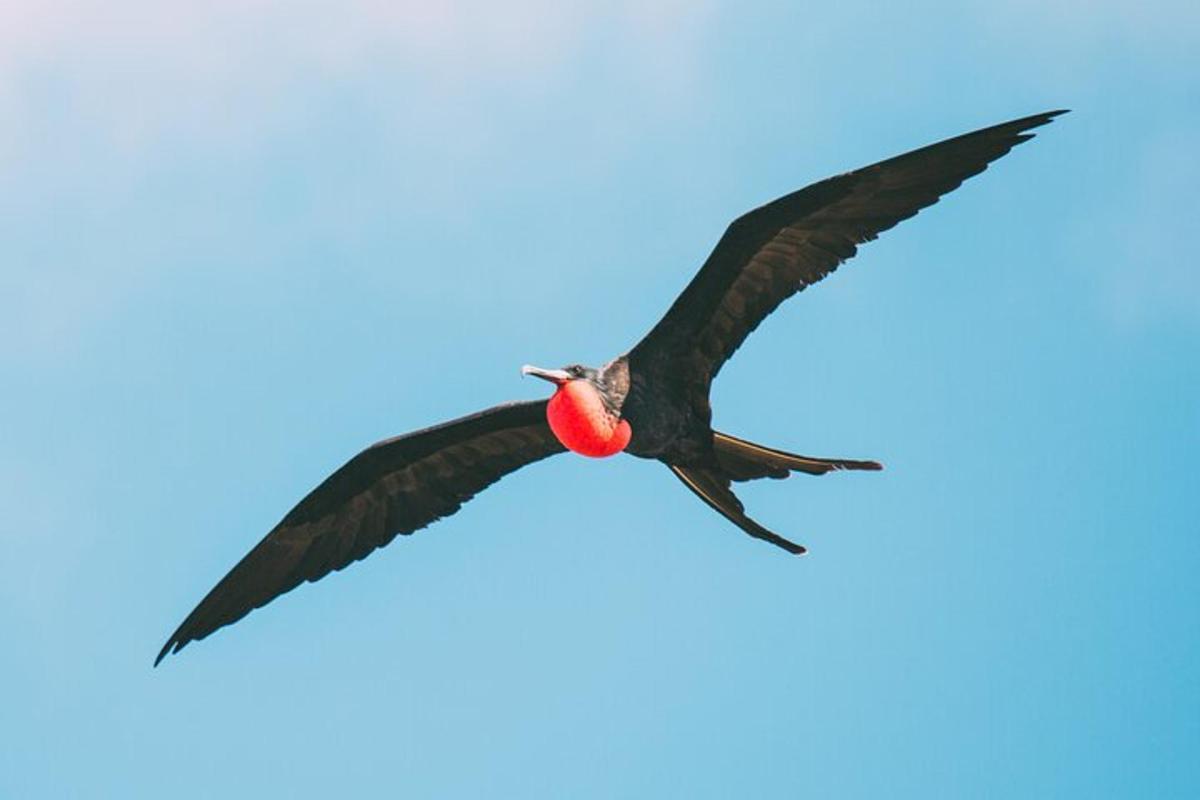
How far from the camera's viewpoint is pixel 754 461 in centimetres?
1046

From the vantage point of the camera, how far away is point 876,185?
32.8 feet

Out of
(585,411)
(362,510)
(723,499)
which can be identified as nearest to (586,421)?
(585,411)

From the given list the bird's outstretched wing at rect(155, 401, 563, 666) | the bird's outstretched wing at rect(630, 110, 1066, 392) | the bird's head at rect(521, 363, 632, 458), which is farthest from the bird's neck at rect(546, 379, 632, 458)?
the bird's outstretched wing at rect(155, 401, 563, 666)

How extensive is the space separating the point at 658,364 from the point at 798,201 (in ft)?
3.19

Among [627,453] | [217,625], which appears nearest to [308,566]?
[217,625]

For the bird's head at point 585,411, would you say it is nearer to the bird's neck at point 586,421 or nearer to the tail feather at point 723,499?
the bird's neck at point 586,421

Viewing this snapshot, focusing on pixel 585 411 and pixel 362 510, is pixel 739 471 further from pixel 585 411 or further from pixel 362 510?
pixel 362 510

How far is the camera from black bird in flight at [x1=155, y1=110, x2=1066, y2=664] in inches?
394

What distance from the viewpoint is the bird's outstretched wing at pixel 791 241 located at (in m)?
9.90

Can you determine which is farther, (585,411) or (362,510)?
(362,510)

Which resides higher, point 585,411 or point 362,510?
point 362,510

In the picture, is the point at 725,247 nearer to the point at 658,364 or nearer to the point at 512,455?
the point at 658,364

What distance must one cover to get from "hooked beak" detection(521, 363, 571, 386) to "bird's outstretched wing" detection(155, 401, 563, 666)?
97 cm

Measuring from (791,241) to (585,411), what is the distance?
45.1 inches
